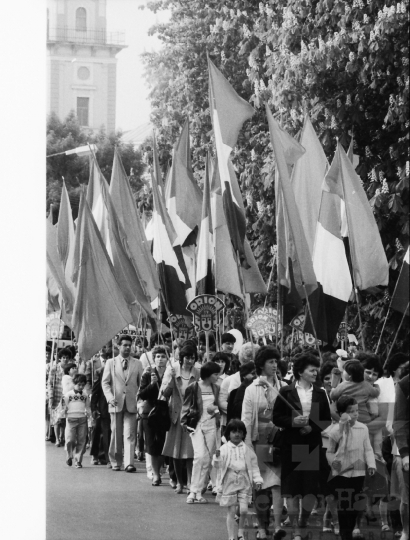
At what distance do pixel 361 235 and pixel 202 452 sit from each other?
2714 mm

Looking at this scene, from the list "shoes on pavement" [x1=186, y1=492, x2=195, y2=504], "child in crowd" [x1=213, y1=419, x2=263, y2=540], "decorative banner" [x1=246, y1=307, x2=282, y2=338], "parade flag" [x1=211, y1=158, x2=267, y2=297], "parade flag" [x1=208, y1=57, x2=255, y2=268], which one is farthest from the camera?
"decorative banner" [x1=246, y1=307, x2=282, y2=338]

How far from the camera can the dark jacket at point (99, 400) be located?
1460cm

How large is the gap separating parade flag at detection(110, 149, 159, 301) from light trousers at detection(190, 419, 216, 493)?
2.57 m

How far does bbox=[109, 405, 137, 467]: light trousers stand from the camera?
13.9 metres

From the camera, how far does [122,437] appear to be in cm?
1423

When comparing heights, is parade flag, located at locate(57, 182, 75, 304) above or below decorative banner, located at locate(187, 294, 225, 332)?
above

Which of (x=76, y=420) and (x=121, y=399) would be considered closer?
(x=121, y=399)

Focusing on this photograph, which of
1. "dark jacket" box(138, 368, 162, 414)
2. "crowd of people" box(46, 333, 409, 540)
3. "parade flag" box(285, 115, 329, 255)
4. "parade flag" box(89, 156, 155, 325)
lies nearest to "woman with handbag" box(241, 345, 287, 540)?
"crowd of people" box(46, 333, 409, 540)

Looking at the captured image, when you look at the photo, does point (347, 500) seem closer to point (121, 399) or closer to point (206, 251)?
point (206, 251)

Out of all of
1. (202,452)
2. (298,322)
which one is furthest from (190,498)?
(298,322)

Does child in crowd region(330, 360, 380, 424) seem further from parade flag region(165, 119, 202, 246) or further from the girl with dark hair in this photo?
parade flag region(165, 119, 202, 246)

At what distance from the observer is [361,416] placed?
9.98 m
